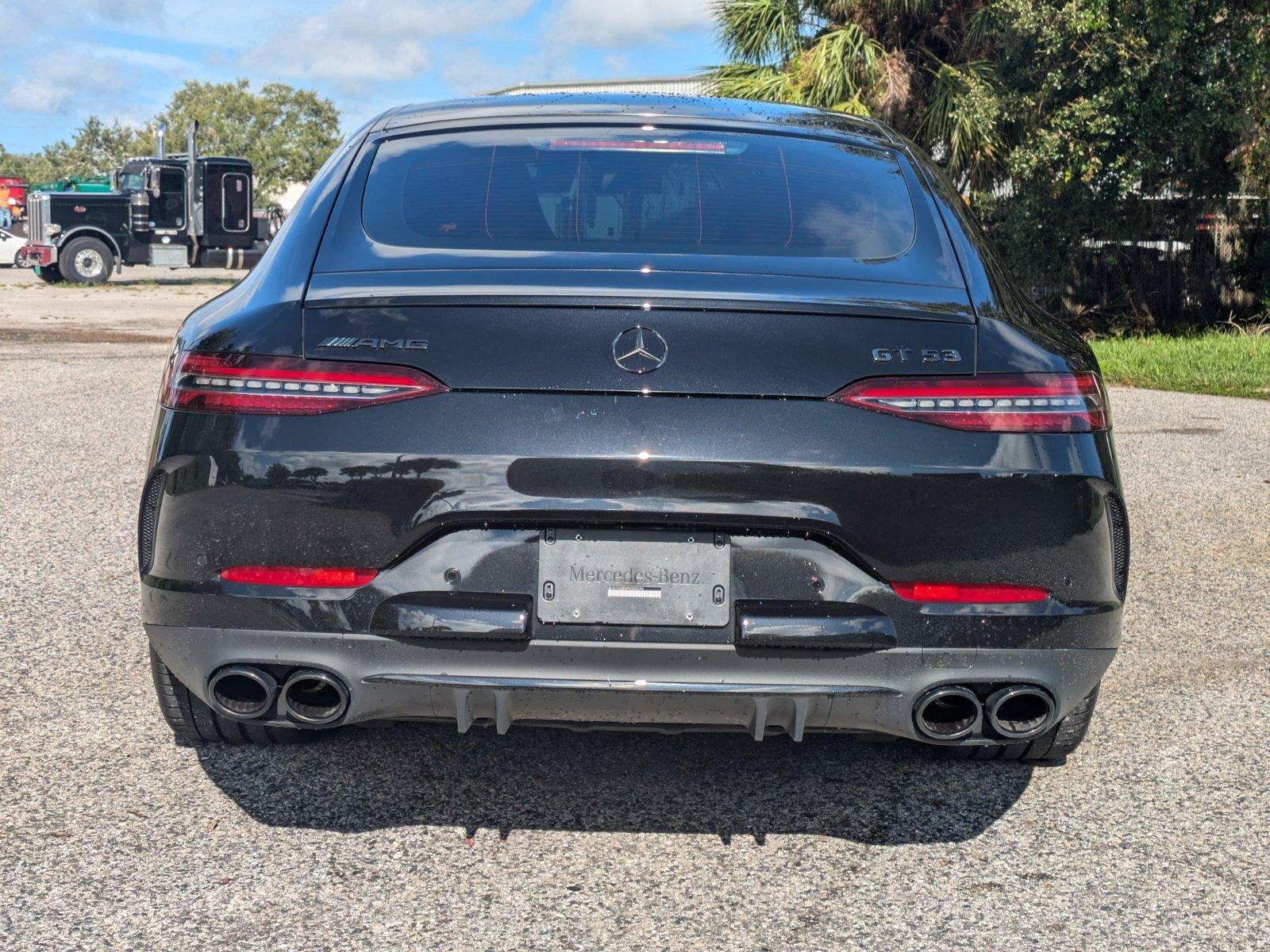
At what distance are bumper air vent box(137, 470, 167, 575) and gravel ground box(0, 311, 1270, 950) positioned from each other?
60 centimetres

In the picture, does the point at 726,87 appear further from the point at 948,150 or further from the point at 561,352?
the point at 561,352

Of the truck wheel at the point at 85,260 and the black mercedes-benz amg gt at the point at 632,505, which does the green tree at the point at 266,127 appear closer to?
the truck wheel at the point at 85,260

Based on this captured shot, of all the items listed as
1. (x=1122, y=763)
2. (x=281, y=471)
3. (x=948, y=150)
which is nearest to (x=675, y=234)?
(x=281, y=471)

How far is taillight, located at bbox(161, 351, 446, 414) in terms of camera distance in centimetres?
247

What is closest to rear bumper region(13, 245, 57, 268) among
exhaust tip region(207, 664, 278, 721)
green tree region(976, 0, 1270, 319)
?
green tree region(976, 0, 1270, 319)

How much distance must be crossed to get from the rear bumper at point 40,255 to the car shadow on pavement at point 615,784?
25769mm

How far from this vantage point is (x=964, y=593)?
2520 mm

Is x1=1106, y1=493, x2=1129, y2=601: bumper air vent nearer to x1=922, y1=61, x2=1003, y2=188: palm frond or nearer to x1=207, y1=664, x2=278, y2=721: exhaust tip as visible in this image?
x1=207, y1=664, x2=278, y2=721: exhaust tip

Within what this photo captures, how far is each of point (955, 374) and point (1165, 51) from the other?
1304 cm

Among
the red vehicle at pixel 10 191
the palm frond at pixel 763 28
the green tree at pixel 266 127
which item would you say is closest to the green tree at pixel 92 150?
the green tree at pixel 266 127

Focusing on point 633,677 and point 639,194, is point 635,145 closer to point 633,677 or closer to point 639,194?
point 639,194

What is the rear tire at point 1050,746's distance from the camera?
3107 mm

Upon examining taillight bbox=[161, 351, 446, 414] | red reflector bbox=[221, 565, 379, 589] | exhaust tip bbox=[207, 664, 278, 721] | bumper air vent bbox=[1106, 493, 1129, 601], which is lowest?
exhaust tip bbox=[207, 664, 278, 721]

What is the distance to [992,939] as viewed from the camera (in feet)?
8.11
